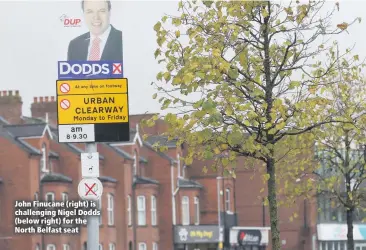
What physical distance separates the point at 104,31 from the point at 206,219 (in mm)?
36898

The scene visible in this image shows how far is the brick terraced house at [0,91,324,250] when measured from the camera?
3944 cm

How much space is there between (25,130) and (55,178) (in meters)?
2.69

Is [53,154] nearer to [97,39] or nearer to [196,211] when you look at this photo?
[196,211]

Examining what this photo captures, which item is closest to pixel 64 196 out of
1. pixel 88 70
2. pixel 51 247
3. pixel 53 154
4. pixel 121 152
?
pixel 51 247

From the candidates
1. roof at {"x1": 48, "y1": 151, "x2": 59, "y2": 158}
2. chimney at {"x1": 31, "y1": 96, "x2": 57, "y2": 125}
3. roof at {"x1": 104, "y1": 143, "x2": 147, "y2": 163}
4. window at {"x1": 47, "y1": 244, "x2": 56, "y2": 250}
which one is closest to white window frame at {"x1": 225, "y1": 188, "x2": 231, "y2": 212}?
roof at {"x1": 104, "y1": 143, "x2": 147, "y2": 163}

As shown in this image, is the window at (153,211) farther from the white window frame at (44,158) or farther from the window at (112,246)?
the white window frame at (44,158)

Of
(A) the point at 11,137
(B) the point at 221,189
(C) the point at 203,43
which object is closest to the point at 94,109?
(C) the point at 203,43

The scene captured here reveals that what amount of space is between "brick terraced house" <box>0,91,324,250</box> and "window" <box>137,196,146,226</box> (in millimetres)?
60

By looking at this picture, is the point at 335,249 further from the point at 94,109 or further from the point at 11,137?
the point at 94,109

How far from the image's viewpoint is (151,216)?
52.5 meters

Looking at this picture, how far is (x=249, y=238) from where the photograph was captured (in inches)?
2502

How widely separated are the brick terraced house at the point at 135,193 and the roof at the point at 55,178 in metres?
0.05

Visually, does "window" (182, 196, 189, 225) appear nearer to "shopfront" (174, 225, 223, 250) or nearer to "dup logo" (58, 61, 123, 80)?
"shopfront" (174, 225, 223, 250)

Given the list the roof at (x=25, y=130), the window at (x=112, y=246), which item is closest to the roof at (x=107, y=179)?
the window at (x=112, y=246)
